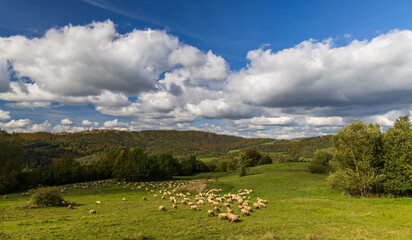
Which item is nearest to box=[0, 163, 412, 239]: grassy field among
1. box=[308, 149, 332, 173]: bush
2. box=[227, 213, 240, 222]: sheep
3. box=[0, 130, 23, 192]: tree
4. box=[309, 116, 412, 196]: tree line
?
box=[227, 213, 240, 222]: sheep

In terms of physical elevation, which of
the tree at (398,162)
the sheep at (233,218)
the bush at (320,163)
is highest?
the tree at (398,162)

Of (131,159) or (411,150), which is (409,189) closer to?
(411,150)

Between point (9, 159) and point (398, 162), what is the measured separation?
88.4 meters

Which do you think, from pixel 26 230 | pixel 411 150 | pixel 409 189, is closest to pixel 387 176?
pixel 409 189

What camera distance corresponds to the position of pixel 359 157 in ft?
110

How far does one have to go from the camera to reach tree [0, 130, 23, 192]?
53938mm

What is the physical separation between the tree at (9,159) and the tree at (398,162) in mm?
84096

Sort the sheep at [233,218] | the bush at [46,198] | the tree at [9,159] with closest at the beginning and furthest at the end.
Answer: the sheep at [233,218], the bush at [46,198], the tree at [9,159]

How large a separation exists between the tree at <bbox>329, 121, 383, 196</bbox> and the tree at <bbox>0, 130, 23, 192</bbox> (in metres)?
78.5

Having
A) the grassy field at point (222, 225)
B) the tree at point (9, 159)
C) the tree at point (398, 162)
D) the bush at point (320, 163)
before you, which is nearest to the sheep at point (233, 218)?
the grassy field at point (222, 225)

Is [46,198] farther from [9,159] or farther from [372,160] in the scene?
[9,159]

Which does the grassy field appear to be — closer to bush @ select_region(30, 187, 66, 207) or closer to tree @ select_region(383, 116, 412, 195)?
bush @ select_region(30, 187, 66, 207)

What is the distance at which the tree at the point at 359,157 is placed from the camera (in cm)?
3148

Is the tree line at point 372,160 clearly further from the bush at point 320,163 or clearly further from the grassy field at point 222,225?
the bush at point 320,163
